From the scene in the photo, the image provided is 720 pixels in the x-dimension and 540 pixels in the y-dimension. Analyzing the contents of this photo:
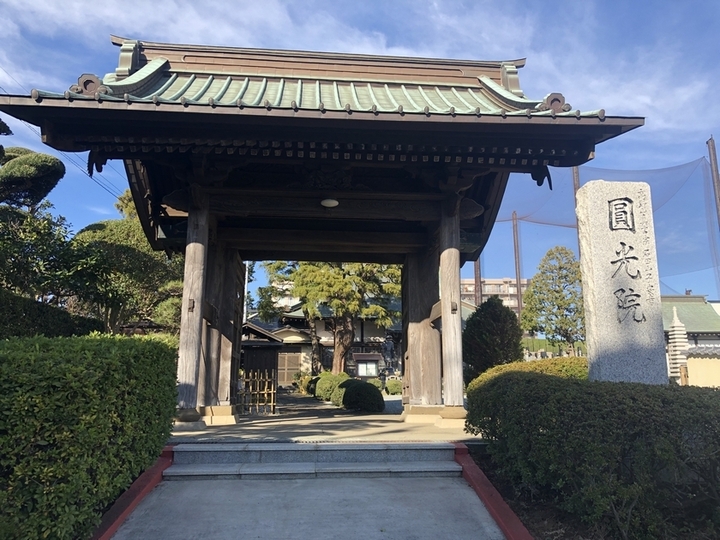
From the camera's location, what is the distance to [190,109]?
19.5ft

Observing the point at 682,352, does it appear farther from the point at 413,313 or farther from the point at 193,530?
the point at 193,530

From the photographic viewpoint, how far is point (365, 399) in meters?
14.6

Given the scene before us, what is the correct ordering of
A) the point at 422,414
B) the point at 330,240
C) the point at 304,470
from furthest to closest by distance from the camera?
the point at 330,240
the point at 422,414
the point at 304,470

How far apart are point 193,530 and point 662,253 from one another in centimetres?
3441

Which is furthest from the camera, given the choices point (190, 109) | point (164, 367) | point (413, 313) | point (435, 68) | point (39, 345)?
point (413, 313)

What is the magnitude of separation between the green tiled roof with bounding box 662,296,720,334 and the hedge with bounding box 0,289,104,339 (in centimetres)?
2853

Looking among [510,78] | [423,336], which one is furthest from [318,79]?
[423,336]

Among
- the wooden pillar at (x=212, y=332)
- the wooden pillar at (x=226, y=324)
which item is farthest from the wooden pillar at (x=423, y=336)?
the wooden pillar at (x=212, y=332)

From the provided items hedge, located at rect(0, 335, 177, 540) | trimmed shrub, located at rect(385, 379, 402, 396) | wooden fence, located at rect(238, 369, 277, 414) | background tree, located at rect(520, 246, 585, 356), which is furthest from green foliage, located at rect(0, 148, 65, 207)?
background tree, located at rect(520, 246, 585, 356)

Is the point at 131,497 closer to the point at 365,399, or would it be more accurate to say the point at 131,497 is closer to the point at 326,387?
the point at 365,399

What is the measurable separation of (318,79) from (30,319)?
8.10 metres

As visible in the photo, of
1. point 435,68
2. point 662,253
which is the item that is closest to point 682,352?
point 662,253

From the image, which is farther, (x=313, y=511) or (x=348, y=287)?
(x=348, y=287)

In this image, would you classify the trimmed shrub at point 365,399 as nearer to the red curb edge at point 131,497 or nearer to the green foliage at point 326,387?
the green foliage at point 326,387
